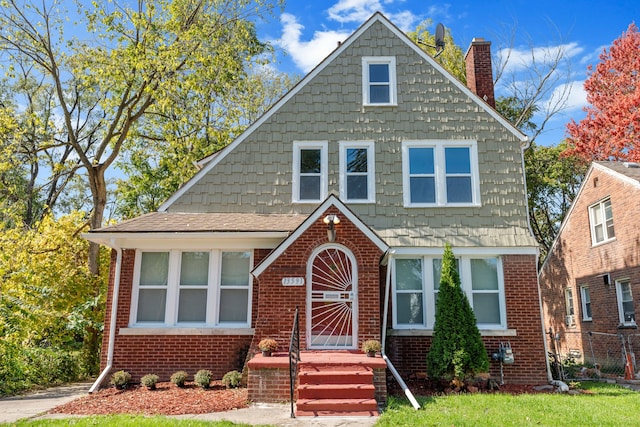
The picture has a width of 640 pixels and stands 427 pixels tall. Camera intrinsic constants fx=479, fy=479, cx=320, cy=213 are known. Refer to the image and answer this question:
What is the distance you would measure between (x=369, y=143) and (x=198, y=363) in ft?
21.7

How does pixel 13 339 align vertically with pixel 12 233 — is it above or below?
below

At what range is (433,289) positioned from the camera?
444 inches

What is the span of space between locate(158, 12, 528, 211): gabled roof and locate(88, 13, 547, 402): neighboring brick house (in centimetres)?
4

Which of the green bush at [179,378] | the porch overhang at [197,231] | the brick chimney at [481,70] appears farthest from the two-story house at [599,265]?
the green bush at [179,378]

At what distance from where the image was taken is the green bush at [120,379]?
9891mm

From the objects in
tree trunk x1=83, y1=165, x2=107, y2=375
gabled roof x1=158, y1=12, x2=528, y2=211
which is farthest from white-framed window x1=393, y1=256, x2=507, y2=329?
tree trunk x1=83, y1=165, x2=107, y2=375

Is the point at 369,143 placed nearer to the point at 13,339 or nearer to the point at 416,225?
the point at 416,225

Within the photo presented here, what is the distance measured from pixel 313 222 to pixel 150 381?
459 cm

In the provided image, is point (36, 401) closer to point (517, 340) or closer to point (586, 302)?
point (517, 340)

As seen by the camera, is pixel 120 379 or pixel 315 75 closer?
pixel 120 379

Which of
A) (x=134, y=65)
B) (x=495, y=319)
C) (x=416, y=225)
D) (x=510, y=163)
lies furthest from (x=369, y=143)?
(x=134, y=65)

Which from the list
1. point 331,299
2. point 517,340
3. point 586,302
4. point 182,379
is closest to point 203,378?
point 182,379

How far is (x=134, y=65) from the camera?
1598 centimetres

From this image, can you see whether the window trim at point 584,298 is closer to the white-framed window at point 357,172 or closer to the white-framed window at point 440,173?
the white-framed window at point 440,173
